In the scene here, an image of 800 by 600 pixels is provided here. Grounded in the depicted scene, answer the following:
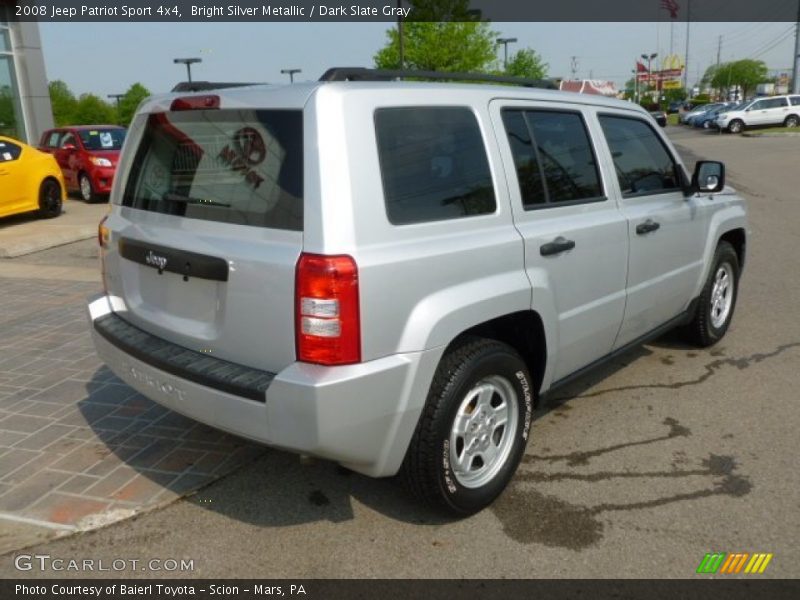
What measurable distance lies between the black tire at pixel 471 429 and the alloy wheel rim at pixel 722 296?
2.61 metres

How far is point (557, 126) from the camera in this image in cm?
366

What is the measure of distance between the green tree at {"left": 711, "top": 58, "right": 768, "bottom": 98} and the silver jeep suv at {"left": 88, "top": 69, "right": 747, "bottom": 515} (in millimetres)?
127620

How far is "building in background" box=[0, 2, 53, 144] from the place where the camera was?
1902 centimetres

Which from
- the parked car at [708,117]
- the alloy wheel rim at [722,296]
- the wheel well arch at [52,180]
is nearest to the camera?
the alloy wheel rim at [722,296]

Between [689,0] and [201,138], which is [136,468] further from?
[689,0]

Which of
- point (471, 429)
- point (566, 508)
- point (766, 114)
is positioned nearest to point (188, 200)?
point (471, 429)

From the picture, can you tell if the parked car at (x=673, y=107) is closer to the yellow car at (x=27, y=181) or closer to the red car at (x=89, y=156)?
the red car at (x=89, y=156)

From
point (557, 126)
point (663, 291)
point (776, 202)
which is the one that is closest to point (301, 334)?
point (557, 126)

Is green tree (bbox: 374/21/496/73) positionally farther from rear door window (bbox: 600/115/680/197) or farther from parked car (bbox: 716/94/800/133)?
rear door window (bbox: 600/115/680/197)

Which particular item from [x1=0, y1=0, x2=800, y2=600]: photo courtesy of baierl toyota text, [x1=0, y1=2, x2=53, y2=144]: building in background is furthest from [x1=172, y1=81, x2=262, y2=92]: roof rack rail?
[x1=0, y1=2, x2=53, y2=144]: building in background

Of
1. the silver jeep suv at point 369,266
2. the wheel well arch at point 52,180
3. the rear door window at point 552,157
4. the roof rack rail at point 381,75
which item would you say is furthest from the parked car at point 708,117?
the silver jeep suv at point 369,266

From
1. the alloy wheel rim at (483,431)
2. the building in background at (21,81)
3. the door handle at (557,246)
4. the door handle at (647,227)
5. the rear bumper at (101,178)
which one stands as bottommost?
the alloy wheel rim at (483,431)

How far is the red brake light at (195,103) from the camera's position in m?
2.98

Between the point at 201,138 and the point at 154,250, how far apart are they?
1.72 feet
